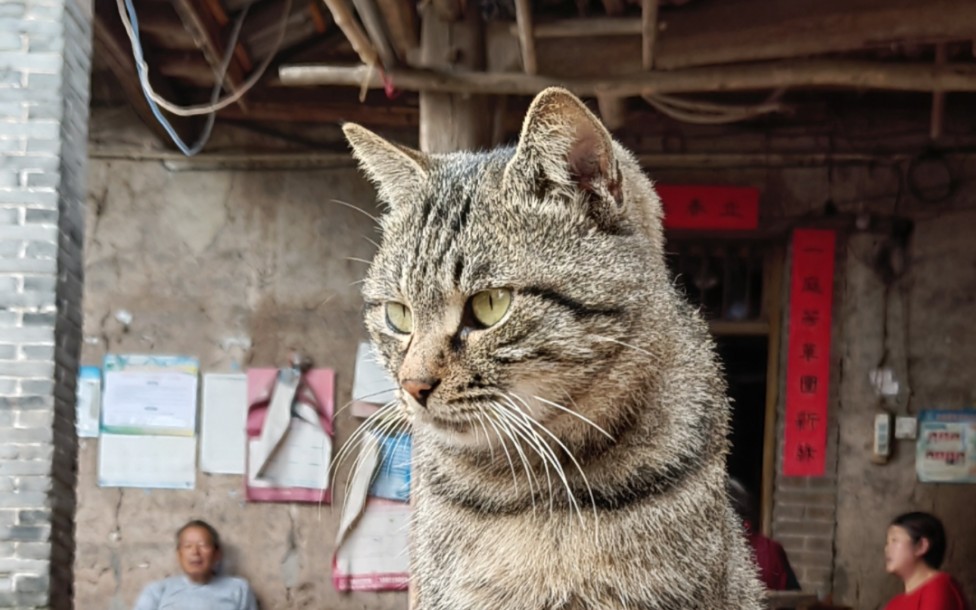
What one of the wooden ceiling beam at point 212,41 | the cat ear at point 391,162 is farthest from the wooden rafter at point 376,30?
the cat ear at point 391,162

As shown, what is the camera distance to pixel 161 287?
4152mm

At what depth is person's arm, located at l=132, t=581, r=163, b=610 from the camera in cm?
374

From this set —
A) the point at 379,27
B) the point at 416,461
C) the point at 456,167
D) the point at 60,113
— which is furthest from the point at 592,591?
the point at 60,113

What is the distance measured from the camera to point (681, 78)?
2539mm

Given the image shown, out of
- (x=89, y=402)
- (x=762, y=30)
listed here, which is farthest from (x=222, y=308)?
(x=762, y=30)

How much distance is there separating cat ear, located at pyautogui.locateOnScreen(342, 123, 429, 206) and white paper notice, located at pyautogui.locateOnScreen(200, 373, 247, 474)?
3.07 m

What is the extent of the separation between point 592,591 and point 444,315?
290mm

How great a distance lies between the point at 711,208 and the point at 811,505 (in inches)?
43.9

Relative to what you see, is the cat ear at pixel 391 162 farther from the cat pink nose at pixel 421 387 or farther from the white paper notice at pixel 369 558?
the white paper notice at pixel 369 558

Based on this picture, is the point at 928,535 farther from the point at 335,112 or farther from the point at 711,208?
the point at 335,112

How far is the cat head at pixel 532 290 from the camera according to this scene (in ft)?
3.15

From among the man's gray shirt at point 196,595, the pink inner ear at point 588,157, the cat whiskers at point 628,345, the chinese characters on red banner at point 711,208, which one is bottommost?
the man's gray shirt at point 196,595

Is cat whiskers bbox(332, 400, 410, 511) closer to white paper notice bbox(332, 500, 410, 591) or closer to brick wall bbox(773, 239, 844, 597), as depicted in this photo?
white paper notice bbox(332, 500, 410, 591)

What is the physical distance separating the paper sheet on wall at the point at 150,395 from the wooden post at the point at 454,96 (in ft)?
6.56
